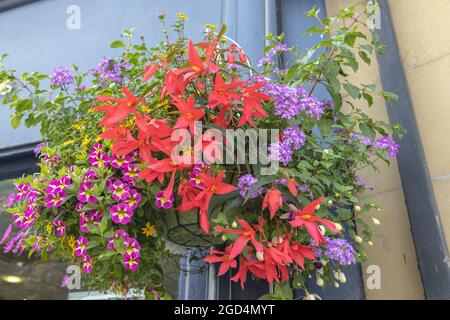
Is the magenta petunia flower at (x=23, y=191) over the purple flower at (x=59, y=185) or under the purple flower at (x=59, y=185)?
over

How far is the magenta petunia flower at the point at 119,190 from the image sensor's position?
924 millimetres

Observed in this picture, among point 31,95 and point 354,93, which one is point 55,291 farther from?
point 354,93

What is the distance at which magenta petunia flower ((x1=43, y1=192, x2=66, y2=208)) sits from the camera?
0.92m

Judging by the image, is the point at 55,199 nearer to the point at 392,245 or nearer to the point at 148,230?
the point at 148,230

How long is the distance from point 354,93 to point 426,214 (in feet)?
1.34

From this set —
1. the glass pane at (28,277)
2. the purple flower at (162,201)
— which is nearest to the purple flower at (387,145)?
the purple flower at (162,201)

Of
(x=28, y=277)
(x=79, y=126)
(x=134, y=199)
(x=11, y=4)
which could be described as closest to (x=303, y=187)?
(x=134, y=199)

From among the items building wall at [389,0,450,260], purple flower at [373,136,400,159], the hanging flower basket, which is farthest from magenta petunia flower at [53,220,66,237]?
building wall at [389,0,450,260]

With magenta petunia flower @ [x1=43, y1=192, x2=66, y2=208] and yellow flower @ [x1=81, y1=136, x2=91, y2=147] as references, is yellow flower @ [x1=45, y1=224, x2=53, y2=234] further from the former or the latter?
yellow flower @ [x1=81, y1=136, x2=91, y2=147]

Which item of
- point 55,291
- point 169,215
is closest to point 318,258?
point 169,215

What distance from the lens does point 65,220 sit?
0.99 meters

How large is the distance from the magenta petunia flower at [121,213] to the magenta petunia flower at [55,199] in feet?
0.36

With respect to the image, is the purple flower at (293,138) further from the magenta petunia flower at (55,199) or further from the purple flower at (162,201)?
the magenta petunia flower at (55,199)

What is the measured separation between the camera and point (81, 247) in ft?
3.02
